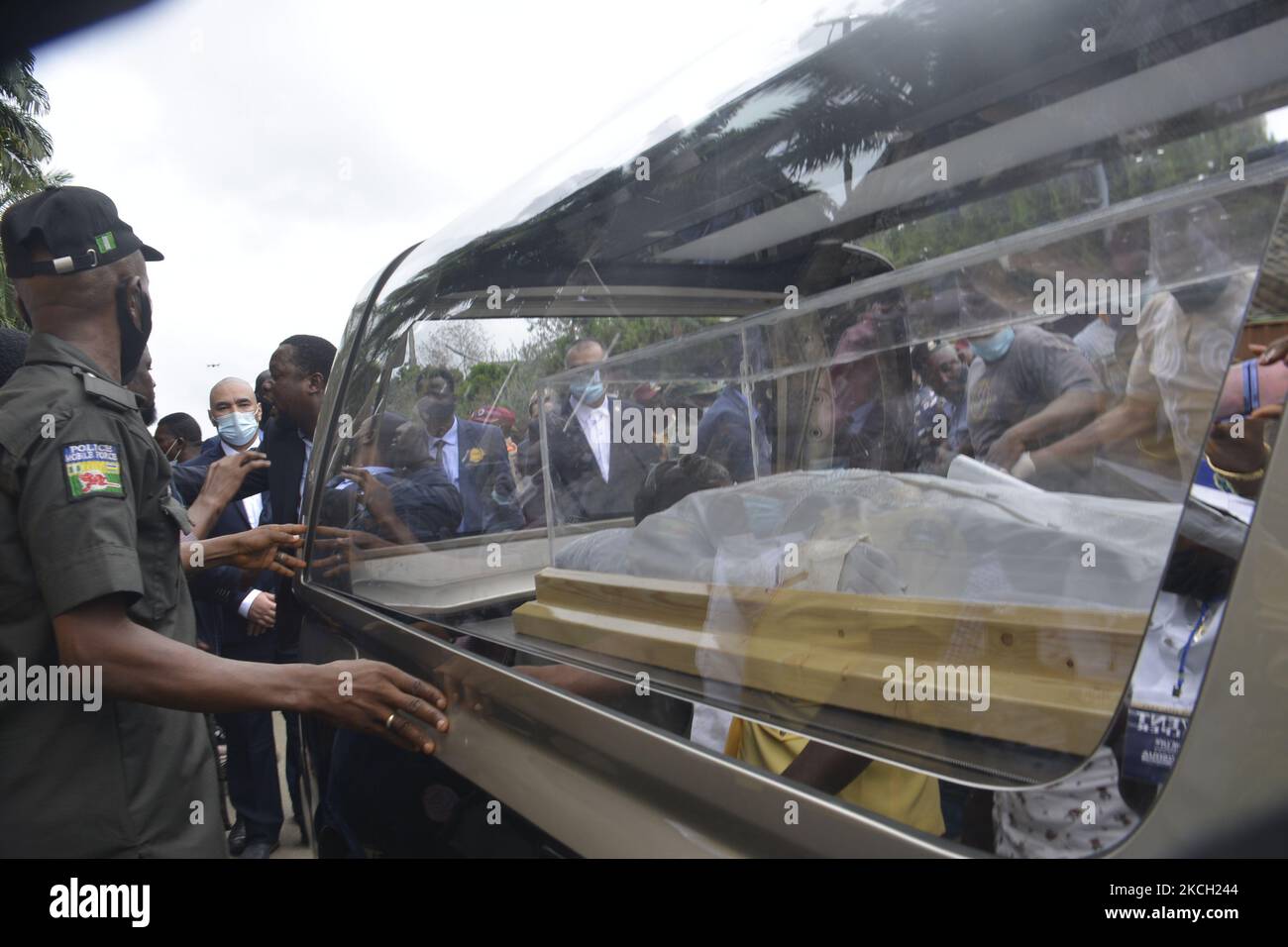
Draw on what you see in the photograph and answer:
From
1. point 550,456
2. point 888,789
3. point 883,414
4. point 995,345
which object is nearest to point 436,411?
point 550,456

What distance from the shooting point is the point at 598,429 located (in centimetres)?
158

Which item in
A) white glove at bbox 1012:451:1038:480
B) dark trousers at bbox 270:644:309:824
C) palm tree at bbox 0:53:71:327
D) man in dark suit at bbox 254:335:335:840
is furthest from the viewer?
palm tree at bbox 0:53:71:327

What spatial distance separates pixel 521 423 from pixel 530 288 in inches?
10.2

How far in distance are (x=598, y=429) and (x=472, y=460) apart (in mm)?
349

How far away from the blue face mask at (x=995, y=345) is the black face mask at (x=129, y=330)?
1.73m

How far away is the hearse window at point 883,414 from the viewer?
0.85 metres

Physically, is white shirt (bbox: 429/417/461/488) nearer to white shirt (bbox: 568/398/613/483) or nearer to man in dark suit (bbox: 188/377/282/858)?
white shirt (bbox: 568/398/613/483)

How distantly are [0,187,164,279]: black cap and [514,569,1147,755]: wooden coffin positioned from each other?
1.26m

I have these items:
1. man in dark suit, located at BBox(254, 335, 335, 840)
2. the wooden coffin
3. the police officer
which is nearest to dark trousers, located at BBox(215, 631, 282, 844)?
man in dark suit, located at BBox(254, 335, 335, 840)

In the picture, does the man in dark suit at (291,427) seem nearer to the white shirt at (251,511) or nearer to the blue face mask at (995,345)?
the white shirt at (251,511)

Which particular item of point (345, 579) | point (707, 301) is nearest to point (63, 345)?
point (345, 579)

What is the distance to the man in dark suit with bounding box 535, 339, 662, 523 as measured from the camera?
150 cm

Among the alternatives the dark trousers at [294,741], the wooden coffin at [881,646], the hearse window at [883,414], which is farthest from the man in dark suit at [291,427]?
→ the wooden coffin at [881,646]
